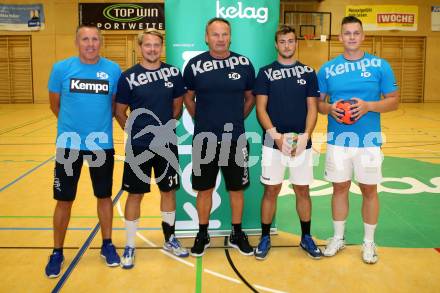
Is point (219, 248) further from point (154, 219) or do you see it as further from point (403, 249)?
point (403, 249)

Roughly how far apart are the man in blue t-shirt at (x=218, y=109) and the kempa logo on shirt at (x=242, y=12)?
0.56m

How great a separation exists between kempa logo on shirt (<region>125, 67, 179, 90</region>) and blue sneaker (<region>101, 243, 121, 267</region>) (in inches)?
54.0

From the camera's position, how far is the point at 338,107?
3.57 meters

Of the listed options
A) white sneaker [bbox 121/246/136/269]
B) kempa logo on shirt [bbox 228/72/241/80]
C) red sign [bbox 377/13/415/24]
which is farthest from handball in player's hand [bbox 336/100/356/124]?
red sign [bbox 377/13/415/24]

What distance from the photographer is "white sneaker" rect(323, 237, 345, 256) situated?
3.79 metres

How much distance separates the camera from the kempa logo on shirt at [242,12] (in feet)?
13.5

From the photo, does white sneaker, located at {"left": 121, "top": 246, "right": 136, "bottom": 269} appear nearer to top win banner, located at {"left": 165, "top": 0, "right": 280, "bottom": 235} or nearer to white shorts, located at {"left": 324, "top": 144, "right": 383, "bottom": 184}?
top win banner, located at {"left": 165, "top": 0, "right": 280, "bottom": 235}

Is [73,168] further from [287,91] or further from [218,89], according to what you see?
[287,91]

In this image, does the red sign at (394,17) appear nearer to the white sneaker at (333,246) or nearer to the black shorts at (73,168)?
the white sneaker at (333,246)

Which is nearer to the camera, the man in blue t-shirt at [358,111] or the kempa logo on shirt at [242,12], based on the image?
the man in blue t-shirt at [358,111]

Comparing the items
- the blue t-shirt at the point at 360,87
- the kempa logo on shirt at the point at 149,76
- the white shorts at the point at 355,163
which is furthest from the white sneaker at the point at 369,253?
the kempa logo on shirt at the point at 149,76

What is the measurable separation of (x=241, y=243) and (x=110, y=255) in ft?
3.76

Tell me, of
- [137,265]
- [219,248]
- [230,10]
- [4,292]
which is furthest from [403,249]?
[4,292]

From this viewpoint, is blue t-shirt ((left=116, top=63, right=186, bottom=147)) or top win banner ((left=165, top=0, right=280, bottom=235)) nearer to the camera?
blue t-shirt ((left=116, top=63, right=186, bottom=147))
